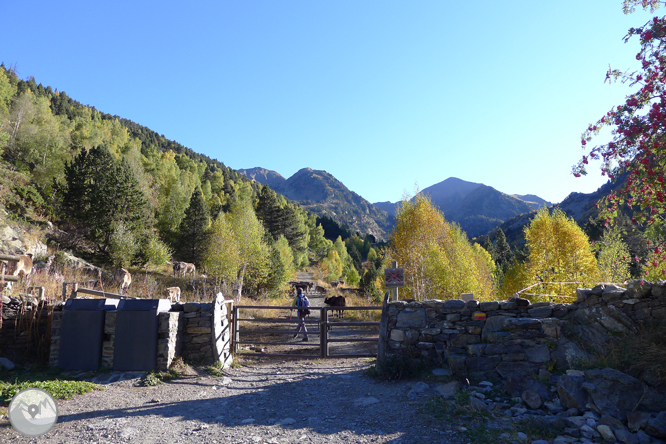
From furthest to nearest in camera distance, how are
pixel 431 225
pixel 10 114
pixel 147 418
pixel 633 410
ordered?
pixel 10 114, pixel 431 225, pixel 147 418, pixel 633 410

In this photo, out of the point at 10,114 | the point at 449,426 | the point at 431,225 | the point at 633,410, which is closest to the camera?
the point at 633,410

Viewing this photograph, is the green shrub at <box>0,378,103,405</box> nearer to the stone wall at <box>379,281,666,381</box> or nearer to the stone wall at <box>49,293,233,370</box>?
the stone wall at <box>49,293,233,370</box>

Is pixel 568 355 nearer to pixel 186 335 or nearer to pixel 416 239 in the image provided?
pixel 186 335

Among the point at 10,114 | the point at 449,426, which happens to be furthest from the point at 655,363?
the point at 10,114

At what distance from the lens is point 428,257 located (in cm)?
2144

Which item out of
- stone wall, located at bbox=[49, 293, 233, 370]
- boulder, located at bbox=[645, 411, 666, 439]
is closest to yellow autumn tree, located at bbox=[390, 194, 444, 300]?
stone wall, located at bbox=[49, 293, 233, 370]

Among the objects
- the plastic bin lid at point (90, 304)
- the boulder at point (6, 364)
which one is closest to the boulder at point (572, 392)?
the plastic bin lid at point (90, 304)

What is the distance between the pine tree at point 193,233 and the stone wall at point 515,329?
28.7 m

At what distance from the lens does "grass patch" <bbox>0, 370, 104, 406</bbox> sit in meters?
5.73

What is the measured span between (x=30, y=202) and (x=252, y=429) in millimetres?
33191

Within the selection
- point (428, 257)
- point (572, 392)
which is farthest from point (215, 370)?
point (428, 257)

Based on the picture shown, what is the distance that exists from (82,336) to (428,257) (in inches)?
711

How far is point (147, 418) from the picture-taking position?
5.46 metres

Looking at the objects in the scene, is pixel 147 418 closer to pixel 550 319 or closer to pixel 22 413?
pixel 22 413
